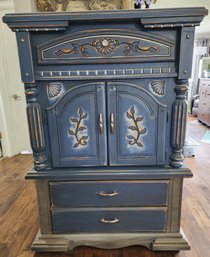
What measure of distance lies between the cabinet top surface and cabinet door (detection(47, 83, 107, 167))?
366 mm

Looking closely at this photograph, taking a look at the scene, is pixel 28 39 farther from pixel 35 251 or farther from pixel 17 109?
pixel 17 109

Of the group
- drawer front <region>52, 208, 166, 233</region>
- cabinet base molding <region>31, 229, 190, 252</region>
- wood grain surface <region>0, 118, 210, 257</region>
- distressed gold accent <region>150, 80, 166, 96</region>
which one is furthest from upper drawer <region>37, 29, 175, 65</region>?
wood grain surface <region>0, 118, 210, 257</region>

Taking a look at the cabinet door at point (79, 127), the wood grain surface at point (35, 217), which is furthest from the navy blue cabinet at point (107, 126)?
the wood grain surface at point (35, 217)

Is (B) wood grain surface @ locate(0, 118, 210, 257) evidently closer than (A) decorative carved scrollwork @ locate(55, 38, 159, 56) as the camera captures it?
No

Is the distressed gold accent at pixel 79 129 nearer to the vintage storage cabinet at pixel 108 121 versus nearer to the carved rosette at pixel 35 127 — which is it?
the vintage storage cabinet at pixel 108 121

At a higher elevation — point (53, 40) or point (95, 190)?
point (53, 40)

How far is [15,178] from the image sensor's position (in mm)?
2660

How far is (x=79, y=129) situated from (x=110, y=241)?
83cm

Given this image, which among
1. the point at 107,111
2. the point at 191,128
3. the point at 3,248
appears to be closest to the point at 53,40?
the point at 107,111

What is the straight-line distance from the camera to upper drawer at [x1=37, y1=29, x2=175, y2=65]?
1.21 meters

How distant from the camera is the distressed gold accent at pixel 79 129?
4.41 ft

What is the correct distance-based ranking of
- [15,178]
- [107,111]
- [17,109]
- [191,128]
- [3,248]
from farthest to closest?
[191,128]
[17,109]
[15,178]
[3,248]
[107,111]

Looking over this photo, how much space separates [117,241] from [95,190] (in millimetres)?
420

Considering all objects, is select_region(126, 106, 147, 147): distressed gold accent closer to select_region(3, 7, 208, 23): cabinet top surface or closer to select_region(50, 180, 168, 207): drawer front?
select_region(50, 180, 168, 207): drawer front
